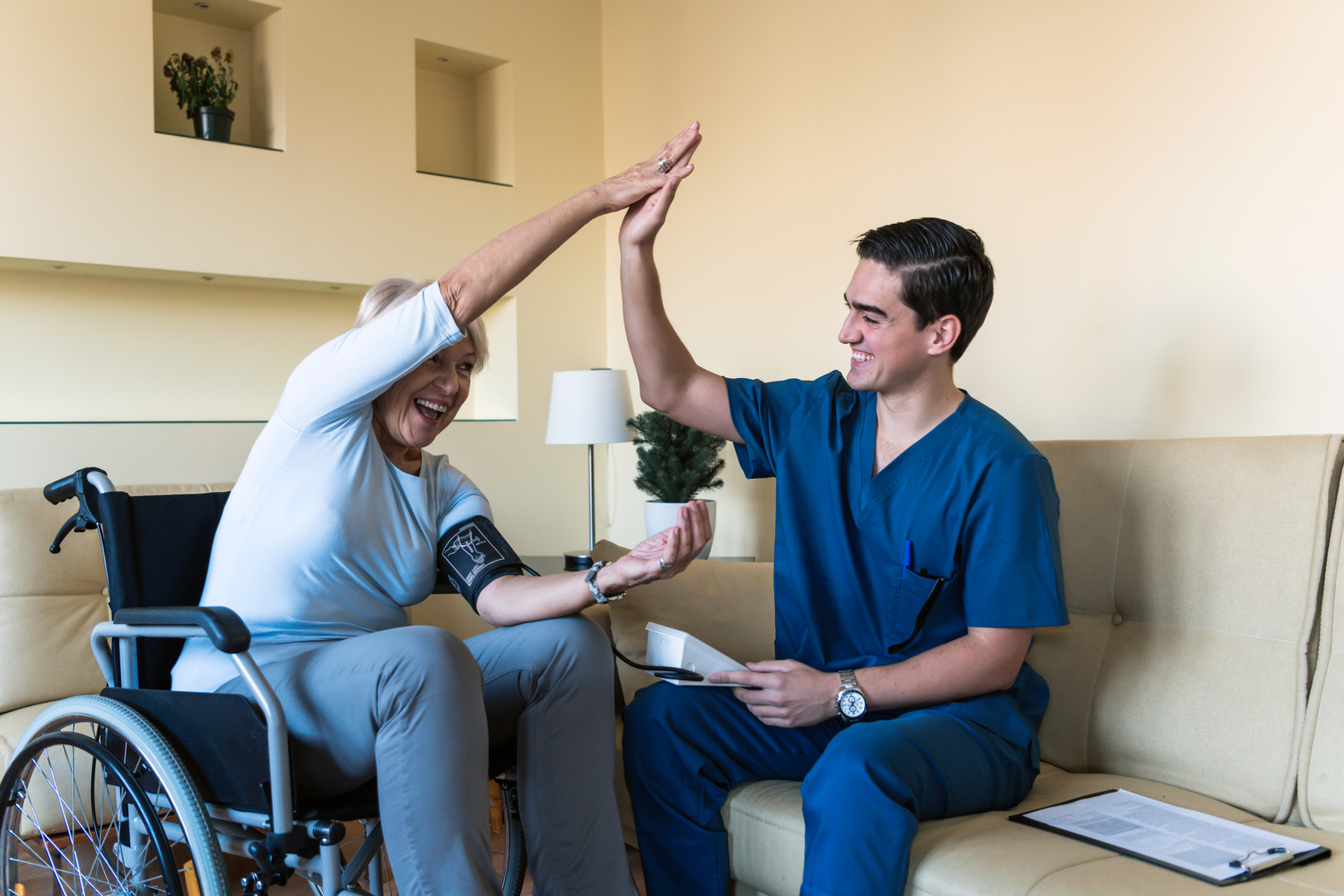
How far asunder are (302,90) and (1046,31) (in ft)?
8.08

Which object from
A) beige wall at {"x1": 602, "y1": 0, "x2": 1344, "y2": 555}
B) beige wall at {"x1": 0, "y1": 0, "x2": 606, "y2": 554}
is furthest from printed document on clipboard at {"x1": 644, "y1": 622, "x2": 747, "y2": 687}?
beige wall at {"x1": 0, "y1": 0, "x2": 606, "y2": 554}

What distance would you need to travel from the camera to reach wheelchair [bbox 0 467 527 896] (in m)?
1.22

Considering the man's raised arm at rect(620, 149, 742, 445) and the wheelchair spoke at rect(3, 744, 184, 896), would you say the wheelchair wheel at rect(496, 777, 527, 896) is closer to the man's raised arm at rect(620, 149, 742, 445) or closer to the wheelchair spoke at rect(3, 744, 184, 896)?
the wheelchair spoke at rect(3, 744, 184, 896)

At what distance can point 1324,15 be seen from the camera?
6.30 feet

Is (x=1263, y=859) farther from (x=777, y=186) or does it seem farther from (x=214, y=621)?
(x=777, y=186)

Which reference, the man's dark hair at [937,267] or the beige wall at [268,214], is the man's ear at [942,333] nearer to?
the man's dark hair at [937,267]

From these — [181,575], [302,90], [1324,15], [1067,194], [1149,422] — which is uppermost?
[302,90]

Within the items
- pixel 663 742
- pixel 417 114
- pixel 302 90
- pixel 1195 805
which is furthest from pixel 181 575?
pixel 417 114

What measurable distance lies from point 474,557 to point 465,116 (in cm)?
314

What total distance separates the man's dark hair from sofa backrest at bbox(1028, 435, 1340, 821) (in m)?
0.42

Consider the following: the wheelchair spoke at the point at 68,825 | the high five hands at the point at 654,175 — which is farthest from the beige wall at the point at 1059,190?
the wheelchair spoke at the point at 68,825

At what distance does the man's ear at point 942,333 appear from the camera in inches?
66.4

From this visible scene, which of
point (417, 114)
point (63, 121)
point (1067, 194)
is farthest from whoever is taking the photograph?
point (417, 114)

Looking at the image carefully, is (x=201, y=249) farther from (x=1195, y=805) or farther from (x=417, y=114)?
(x=1195, y=805)
